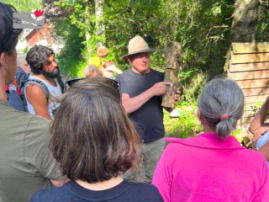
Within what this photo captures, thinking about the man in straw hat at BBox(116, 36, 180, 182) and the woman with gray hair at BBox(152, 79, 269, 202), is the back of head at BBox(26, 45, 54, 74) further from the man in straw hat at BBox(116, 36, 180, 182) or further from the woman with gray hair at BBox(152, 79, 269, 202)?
the woman with gray hair at BBox(152, 79, 269, 202)

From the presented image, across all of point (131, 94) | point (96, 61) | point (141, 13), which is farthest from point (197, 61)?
point (131, 94)

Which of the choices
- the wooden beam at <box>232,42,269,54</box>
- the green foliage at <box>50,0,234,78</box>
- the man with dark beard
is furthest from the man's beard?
the green foliage at <box>50,0,234,78</box>

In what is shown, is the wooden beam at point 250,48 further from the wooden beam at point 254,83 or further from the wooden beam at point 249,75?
the wooden beam at point 254,83

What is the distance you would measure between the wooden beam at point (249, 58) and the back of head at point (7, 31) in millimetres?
4229

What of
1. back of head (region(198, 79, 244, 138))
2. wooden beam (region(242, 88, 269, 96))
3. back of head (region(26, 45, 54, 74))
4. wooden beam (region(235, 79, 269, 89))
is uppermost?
back of head (region(26, 45, 54, 74))

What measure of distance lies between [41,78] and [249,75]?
3.89 meters

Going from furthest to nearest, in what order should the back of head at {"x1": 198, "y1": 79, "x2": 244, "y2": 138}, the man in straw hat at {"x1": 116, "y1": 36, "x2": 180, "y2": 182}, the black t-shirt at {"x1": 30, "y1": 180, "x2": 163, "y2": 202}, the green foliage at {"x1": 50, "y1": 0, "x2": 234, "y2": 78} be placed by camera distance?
the green foliage at {"x1": 50, "y1": 0, "x2": 234, "y2": 78}, the man in straw hat at {"x1": 116, "y1": 36, "x2": 180, "y2": 182}, the back of head at {"x1": 198, "y1": 79, "x2": 244, "y2": 138}, the black t-shirt at {"x1": 30, "y1": 180, "x2": 163, "y2": 202}

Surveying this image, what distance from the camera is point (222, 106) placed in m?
1.40

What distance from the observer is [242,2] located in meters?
5.01

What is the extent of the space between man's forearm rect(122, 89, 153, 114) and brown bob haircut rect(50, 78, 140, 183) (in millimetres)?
1887

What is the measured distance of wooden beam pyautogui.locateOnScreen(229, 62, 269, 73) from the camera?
4737mm

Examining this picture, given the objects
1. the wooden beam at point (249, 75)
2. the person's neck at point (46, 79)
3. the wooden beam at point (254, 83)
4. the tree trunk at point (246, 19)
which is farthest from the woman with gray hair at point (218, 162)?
the tree trunk at point (246, 19)

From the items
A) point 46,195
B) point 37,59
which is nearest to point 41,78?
point 37,59

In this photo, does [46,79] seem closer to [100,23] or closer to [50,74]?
[50,74]
